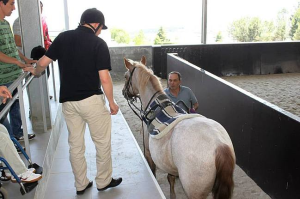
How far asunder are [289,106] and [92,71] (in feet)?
19.2

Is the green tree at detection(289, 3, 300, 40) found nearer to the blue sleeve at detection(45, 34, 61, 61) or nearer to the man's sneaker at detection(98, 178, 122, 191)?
the man's sneaker at detection(98, 178, 122, 191)

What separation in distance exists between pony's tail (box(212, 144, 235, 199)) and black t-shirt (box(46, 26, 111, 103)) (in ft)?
3.98

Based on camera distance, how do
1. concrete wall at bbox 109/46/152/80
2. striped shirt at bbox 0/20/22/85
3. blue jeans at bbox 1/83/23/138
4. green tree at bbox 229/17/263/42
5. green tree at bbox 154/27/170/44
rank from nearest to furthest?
striped shirt at bbox 0/20/22/85, blue jeans at bbox 1/83/23/138, concrete wall at bbox 109/46/152/80, green tree at bbox 154/27/170/44, green tree at bbox 229/17/263/42

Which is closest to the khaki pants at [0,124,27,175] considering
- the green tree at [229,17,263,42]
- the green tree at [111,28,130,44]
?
the green tree at [111,28,130,44]

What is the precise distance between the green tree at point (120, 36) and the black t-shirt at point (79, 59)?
1131 inches

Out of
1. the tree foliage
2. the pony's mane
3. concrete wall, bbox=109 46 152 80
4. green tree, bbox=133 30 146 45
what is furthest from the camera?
the tree foliage

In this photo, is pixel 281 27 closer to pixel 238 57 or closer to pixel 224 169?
pixel 238 57

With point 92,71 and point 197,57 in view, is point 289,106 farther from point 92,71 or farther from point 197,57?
point 92,71

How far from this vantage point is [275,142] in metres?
3.60

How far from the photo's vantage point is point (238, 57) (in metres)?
10.9

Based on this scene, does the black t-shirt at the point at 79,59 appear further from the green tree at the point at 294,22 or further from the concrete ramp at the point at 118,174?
the green tree at the point at 294,22

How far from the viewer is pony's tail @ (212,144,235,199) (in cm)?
246

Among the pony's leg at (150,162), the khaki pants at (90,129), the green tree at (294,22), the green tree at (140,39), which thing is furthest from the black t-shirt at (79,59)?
the green tree at (294,22)

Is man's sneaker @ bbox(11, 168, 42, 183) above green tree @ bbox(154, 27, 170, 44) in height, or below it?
below
